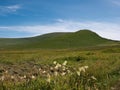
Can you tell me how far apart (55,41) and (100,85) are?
158 meters

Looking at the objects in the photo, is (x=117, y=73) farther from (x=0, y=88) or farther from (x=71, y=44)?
(x=71, y=44)

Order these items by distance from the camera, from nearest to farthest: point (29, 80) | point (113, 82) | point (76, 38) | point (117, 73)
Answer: point (29, 80)
point (113, 82)
point (117, 73)
point (76, 38)

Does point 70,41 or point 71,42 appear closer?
point 71,42

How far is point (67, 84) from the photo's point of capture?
10547mm

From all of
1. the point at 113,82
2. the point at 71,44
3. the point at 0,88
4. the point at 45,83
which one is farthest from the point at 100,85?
the point at 71,44

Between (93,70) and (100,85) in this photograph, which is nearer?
(100,85)

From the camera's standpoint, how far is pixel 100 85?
11812mm

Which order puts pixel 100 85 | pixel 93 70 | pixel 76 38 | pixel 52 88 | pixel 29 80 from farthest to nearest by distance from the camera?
1. pixel 76 38
2. pixel 93 70
3. pixel 100 85
4. pixel 29 80
5. pixel 52 88

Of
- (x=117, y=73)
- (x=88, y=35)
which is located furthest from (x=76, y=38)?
(x=117, y=73)

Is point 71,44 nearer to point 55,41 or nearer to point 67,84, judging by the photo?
point 55,41

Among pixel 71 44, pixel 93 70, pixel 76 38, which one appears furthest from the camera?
pixel 76 38

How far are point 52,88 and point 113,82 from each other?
3.31 metres

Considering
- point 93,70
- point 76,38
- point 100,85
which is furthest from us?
A: point 76,38

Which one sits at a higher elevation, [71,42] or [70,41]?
[70,41]
